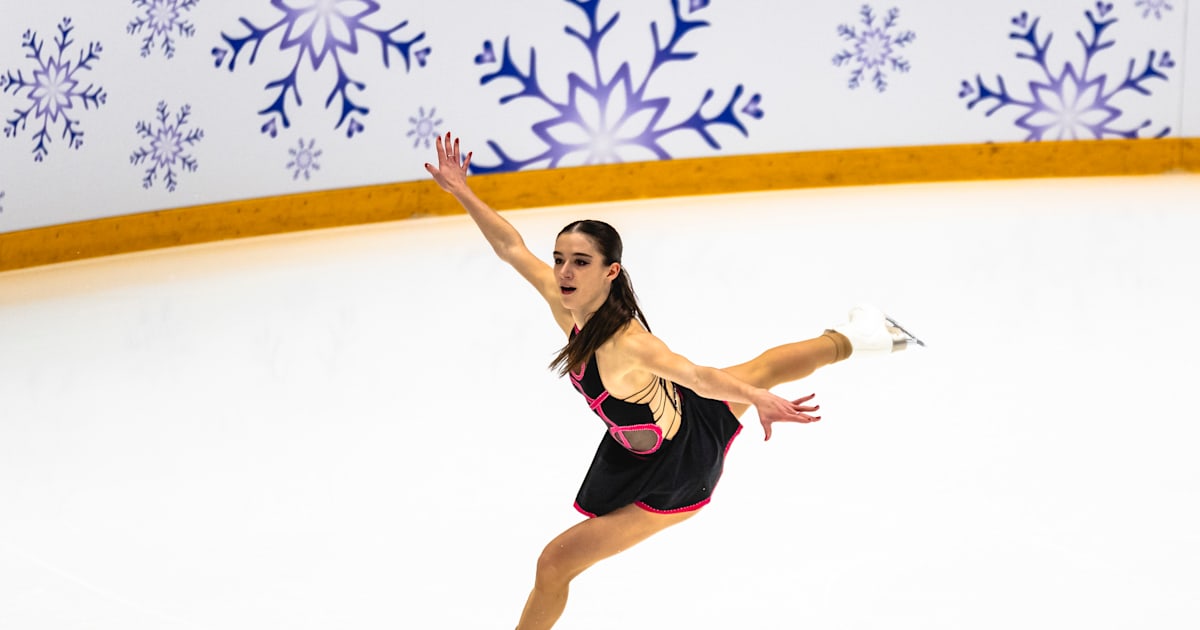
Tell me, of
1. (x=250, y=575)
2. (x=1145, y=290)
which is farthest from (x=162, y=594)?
(x=1145, y=290)

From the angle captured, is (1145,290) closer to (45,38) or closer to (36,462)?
(36,462)

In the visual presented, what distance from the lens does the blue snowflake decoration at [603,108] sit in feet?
24.0

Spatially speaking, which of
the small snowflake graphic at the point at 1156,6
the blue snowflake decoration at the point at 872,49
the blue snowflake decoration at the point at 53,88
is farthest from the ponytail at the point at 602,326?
the small snowflake graphic at the point at 1156,6

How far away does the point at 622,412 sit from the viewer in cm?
250

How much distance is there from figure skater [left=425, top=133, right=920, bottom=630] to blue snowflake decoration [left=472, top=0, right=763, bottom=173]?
15.4 ft

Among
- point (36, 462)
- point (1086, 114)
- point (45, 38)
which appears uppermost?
point (45, 38)

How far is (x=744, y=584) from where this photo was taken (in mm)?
2795

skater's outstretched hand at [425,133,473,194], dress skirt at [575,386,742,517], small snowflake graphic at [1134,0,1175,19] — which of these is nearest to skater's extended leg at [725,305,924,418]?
dress skirt at [575,386,742,517]

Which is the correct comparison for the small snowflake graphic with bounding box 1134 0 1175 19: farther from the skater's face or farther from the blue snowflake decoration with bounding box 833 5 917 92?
the skater's face

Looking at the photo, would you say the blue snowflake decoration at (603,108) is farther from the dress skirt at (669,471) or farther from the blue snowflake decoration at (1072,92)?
the dress skirt at (669,471)

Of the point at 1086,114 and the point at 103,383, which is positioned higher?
the point at 1086,114

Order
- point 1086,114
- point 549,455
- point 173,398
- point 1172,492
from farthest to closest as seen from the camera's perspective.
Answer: point 1086,114 < point 173,398 < point 549,455 < point 1172,492

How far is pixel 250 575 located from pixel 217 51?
4472mm

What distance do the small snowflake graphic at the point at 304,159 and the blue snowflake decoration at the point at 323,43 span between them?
0.48 ft
